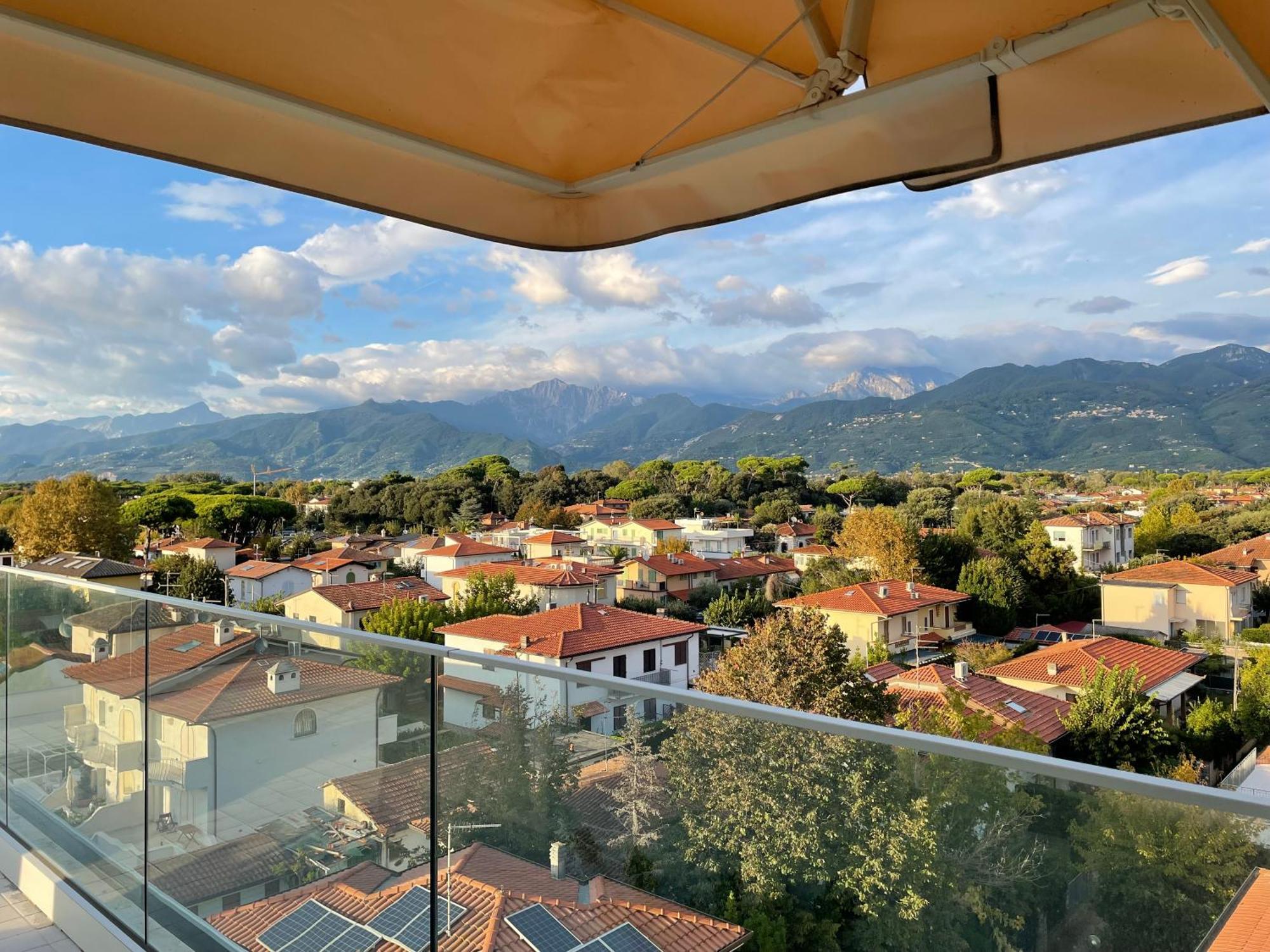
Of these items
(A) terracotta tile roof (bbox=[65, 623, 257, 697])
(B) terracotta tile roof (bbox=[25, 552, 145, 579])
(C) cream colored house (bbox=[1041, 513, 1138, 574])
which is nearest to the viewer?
(A) terracotta tile roof (bbox=[65, 623, 257, 697])

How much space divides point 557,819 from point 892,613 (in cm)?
2635

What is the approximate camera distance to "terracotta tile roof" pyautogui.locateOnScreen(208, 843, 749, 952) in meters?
0.92

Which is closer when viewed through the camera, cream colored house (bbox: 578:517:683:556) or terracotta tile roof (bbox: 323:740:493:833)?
terracotta tile roof (bbox: 323:740:493:833)

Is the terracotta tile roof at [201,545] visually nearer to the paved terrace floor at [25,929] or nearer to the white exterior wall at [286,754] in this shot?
the paved terrace floor at [25,929]

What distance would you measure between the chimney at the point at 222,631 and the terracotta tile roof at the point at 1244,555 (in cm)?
3471

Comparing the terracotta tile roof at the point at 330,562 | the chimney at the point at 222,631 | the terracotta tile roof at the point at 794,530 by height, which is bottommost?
the terracotta tile roof at the point at 330,562

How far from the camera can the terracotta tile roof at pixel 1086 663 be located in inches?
723

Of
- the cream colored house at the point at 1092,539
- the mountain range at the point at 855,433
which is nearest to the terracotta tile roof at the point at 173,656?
the cream colored house at the point at 1092,539

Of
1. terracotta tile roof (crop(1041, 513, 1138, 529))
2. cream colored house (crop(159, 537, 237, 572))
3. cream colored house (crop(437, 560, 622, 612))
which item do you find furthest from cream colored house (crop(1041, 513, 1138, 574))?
cream colored house (crop(159, 537, 237, 572))

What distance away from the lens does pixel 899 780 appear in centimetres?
76

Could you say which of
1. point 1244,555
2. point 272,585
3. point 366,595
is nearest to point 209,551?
point 272,585

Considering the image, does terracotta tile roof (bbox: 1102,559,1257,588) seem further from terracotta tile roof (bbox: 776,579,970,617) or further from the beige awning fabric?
the beige awning fabric

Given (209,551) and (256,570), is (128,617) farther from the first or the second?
(209,551)

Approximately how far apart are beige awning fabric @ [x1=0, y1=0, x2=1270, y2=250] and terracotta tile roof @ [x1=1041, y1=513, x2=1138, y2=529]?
38042mm
